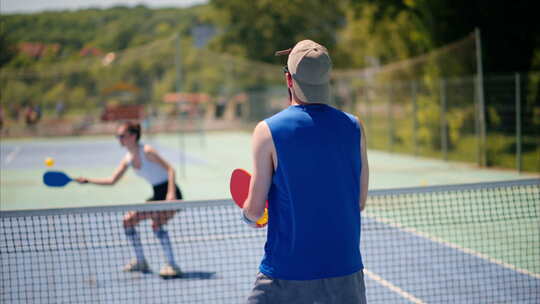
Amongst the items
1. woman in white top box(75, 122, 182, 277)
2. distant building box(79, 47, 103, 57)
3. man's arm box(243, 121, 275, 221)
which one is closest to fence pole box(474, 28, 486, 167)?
woman in white top box(75, 122, 182, 277)

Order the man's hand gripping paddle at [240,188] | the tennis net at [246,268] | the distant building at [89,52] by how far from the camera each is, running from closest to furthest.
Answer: the man's hand gripping paddle at [240,188], the tennis net at [246,268], the distant building at [89,52]

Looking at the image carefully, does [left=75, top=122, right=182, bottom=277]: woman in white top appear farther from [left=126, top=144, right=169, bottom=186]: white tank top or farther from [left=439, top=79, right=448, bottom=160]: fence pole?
[left=439, top=79, right=448, bottom=160]: fence pole

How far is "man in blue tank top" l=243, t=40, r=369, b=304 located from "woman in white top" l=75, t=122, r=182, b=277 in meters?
4.02

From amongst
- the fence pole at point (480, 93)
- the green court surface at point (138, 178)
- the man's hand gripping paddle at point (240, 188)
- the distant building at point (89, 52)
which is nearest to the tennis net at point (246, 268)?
the man's hand gripping paddle at point (240, 188)

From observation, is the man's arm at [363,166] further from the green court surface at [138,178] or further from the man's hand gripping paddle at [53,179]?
the green court surface at [138,178]

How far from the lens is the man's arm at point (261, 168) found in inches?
106

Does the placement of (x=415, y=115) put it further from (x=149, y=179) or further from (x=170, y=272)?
(x=170, y=272)

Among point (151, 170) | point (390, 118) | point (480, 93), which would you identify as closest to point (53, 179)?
point (151, 170)

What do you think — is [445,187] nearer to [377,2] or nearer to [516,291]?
[516,291]

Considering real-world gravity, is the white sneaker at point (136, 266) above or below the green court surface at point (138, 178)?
above

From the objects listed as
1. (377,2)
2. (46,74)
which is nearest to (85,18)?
(46,74)

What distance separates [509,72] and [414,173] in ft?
13.1

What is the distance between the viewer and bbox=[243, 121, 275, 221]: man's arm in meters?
2.68

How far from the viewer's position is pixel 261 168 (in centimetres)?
271
